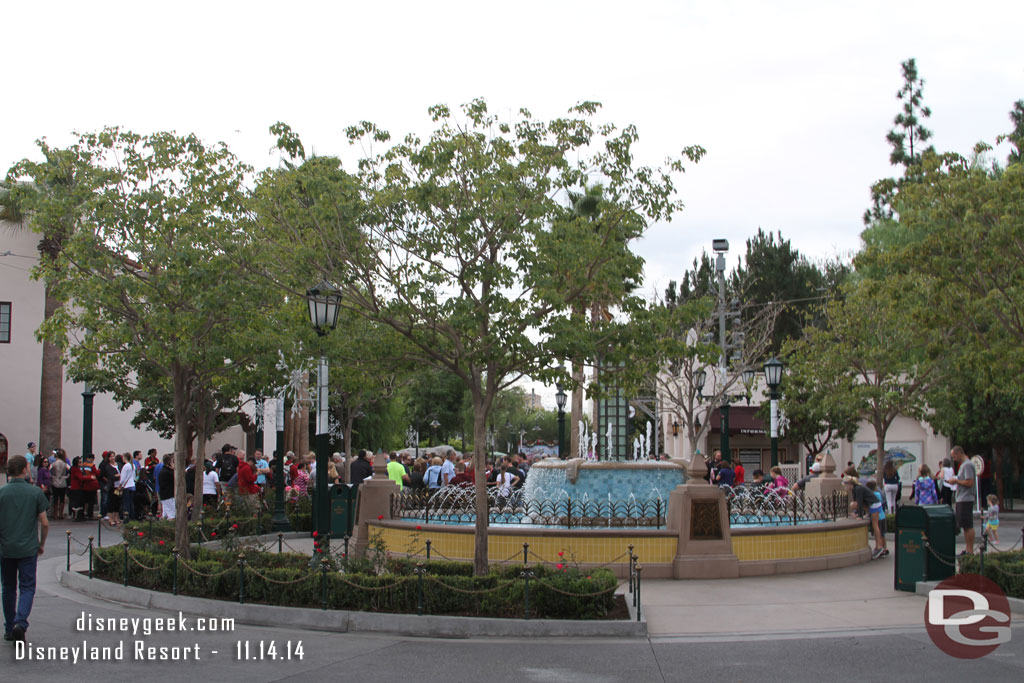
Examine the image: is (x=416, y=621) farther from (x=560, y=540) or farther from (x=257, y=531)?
(x=257, y=531)

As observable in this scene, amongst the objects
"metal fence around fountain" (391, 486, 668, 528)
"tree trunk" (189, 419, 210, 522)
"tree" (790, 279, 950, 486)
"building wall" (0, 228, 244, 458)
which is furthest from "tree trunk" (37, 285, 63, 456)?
"tree" (790, 279, 950, 486)

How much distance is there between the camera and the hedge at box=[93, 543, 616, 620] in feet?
35.1

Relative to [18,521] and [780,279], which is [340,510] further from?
[780,279]

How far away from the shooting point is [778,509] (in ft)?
55.8

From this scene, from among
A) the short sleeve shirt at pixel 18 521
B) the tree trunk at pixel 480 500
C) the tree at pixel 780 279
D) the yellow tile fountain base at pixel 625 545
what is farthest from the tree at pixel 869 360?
the tree at pixel 780 279

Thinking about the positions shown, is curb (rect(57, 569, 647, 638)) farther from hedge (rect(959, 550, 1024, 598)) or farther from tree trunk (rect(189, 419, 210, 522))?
hedge (rect(959, 550, 1024, 598))

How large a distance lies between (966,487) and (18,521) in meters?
14.1

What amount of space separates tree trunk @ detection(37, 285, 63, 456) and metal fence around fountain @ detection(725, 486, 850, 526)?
27128 millimetres

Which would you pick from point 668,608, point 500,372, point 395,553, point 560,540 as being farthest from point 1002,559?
point 395,553

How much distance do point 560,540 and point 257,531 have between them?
321 inches

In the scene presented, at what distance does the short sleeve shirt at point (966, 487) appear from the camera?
15969 mm

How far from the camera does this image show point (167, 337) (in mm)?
13977

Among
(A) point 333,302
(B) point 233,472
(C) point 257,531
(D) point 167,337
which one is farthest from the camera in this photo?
(B) point 233,472

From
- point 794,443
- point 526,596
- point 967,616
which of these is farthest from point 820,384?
point 526,596
